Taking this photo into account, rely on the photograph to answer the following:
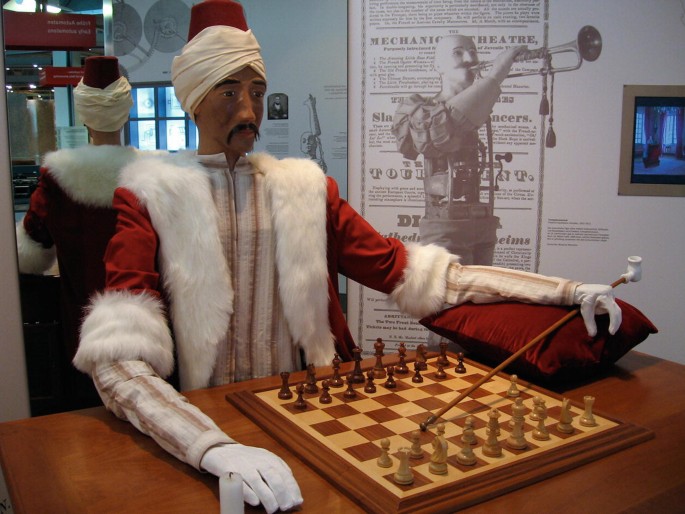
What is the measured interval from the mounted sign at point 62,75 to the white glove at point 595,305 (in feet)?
5.69

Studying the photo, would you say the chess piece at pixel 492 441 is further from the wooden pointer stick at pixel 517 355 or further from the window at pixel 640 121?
the window at pixel 640 121

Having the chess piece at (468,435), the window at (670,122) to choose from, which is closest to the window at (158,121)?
the chess piece at (468,435)

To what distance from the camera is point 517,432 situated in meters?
1.26

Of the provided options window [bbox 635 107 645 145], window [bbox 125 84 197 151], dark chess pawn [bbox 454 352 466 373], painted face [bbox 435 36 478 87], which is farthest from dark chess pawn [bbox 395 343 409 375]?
window [bbox 635 107 645 145]

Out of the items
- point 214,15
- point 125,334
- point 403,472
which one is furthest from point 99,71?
point 403,472

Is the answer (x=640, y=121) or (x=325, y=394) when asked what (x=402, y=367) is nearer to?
(x=325, y=394)

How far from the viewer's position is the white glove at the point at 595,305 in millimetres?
1680

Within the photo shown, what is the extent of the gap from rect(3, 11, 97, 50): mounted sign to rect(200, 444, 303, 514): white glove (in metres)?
1.62

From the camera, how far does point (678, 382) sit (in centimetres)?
172

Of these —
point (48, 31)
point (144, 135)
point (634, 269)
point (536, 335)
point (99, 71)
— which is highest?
point (48, 31)

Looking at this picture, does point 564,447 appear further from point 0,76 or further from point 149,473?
point 0,76

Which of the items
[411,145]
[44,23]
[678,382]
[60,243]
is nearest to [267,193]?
[60,243]

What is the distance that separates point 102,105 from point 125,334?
1.06 m

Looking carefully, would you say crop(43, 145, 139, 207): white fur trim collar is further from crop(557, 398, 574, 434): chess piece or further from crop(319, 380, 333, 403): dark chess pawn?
crop(557, 398, 574, 434): chess piece
